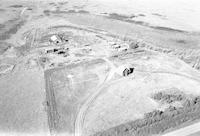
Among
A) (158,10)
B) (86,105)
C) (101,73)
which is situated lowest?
(86,105)

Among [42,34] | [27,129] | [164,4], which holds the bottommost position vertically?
[27,129]

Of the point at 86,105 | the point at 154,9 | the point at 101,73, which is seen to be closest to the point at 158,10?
the point at 154,9

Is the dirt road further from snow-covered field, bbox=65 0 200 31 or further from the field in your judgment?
snow-covered field, bbox=65 0 200 31

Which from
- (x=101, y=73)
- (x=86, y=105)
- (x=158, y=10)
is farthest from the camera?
(x=158, y=10)

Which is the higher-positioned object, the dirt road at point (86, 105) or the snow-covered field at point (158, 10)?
the snow-covered field at point (158, 10)

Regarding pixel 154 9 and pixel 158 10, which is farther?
pixel 154 9

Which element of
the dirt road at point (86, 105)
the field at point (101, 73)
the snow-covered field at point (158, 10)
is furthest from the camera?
the snow-covered field at point (158, 10)

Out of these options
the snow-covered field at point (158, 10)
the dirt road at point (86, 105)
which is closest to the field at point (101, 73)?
the dirt road at point (86, 105)

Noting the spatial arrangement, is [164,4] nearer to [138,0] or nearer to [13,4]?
[138,0]

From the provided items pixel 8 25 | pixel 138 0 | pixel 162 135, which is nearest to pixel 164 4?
pixel 138 0

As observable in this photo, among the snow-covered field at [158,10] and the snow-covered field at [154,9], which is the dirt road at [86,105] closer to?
the snow-covered field at [154,9]

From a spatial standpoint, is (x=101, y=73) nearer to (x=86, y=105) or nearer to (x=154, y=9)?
(x=86, y=105)
